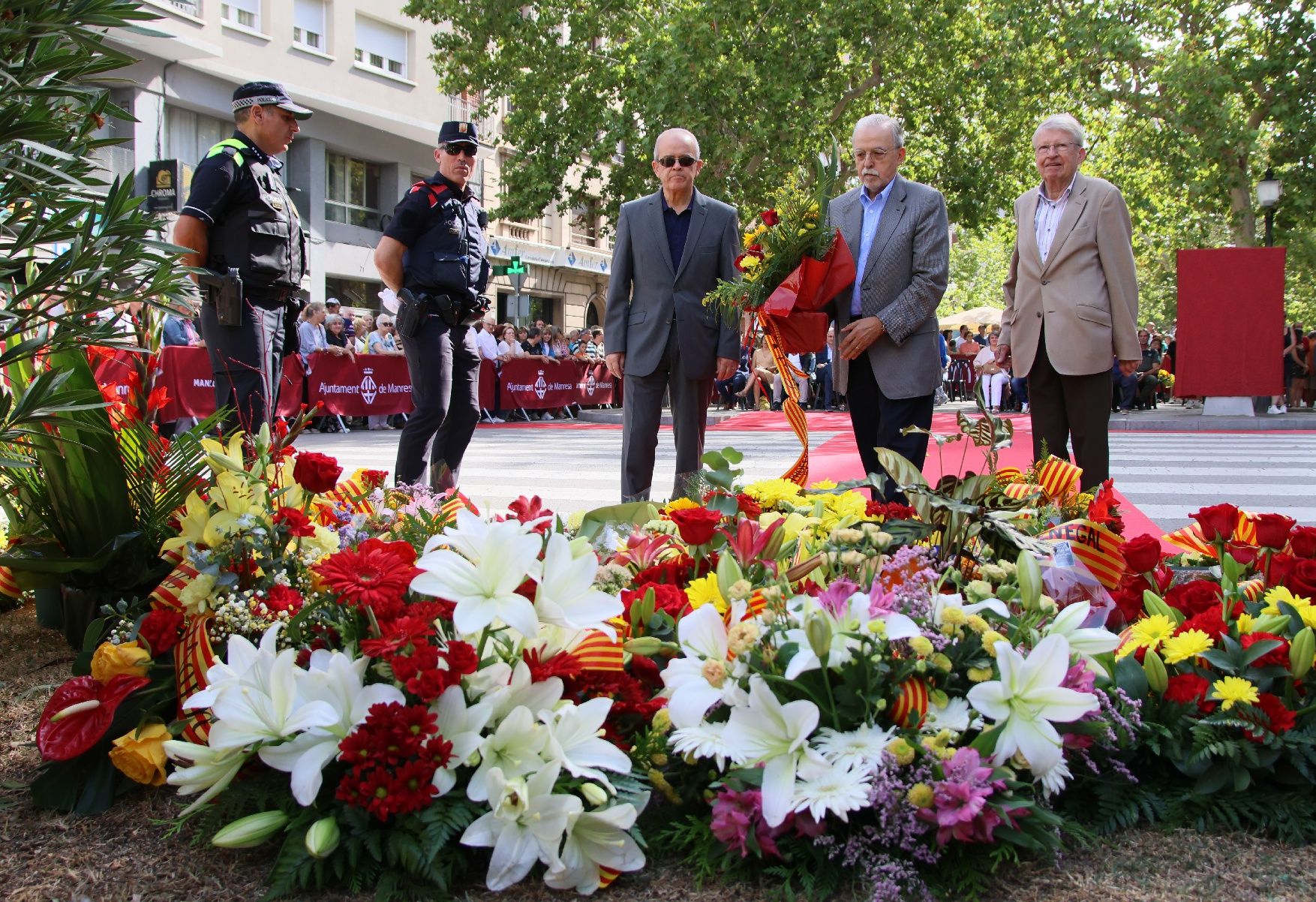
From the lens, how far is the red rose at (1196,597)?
278cm

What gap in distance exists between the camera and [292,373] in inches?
606

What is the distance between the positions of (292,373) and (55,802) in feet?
43.9

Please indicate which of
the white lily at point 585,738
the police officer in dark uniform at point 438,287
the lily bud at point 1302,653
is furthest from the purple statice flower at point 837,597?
the police officer in dark uniform at point 438,287

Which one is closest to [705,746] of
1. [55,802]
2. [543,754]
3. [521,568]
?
[543,754]

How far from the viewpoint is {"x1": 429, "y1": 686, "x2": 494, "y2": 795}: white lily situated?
2.16 metres

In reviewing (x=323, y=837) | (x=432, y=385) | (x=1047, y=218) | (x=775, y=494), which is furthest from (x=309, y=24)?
(x=323, y=837)

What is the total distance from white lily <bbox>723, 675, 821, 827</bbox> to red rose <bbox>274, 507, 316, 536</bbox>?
3.78 feet

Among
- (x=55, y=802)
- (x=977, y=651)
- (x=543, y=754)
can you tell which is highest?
(x=977, y=651)

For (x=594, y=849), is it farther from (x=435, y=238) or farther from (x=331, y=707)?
(x=435, y=238)

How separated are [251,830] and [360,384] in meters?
15.5

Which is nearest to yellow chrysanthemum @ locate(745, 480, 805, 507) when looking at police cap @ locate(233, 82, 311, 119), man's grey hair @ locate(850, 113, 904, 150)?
man's grey hair @ locate(850, 113, 904, 150)

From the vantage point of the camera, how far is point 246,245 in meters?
5.11

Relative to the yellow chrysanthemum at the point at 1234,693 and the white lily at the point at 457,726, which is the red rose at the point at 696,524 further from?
the yellow chrysanthemum at the point at 1234,693

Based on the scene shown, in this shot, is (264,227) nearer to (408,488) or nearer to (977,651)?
(408,488)
